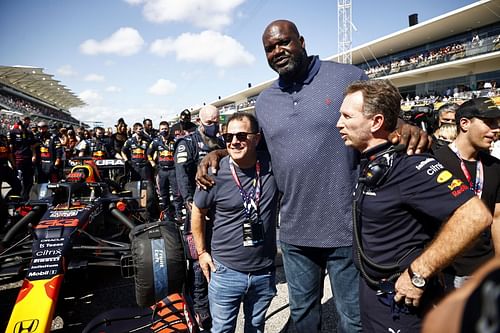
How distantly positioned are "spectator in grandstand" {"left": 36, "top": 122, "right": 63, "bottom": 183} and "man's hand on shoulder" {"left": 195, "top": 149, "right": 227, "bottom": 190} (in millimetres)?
8994

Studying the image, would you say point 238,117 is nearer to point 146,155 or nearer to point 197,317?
point 197,317

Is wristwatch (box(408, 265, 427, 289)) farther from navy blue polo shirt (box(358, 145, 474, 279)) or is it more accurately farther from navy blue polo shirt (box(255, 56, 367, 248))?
navy blue polo shirt (box(255, 56, 367, 248))

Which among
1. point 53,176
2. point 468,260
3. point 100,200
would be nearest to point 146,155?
point 53,176

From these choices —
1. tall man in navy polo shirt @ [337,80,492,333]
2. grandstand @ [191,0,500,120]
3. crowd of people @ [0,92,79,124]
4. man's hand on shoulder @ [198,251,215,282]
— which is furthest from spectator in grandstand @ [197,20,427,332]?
crowd of people @ [0,92,79,124]

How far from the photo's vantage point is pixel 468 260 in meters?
2.08

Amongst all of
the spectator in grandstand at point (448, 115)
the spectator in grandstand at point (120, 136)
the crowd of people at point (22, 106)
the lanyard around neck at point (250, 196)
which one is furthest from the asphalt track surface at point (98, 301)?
the crowd of people at point (22, 106)

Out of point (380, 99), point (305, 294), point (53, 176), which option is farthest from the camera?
point (53, 176)

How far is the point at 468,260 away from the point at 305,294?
3.65ft

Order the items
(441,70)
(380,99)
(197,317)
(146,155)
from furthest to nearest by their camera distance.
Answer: (441,70) < (146,155) < (197,317) < (380,99)

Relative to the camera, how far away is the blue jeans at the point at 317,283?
1799 millimetres

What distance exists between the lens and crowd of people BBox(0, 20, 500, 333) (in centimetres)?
132

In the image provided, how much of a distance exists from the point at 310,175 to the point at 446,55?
1245 inches

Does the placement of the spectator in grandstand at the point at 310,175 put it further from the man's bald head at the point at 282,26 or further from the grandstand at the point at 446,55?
the grandstand at the point at 446,55

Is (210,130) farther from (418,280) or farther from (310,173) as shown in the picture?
(418,280)
